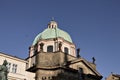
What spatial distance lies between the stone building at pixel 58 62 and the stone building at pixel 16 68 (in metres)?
1.65

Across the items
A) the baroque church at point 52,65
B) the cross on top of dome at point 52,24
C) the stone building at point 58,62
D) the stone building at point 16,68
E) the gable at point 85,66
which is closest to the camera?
the stone building at point 16,68

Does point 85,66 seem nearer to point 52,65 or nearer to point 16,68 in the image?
point 52,65

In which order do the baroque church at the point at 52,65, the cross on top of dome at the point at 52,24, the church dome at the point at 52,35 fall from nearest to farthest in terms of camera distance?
the baroque church at the point at 52,65 → the church dome at the point at 52,35 → the cross on top of dome at the point at 52,24

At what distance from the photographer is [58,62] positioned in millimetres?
39188

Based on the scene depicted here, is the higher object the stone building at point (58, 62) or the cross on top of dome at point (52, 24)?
the cross on top of dome at point (52, 24)

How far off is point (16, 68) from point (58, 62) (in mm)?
7016

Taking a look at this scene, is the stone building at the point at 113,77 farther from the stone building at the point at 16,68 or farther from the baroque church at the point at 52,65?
the stone building at the point at 16,68

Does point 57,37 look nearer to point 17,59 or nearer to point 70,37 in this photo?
point 70,37

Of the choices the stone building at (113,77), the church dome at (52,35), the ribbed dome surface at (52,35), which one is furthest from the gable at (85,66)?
the stone building at (113,77)

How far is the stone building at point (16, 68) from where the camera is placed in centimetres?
3547

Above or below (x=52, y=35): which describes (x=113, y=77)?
below

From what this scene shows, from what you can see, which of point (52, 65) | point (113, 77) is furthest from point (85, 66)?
point (113, 77)

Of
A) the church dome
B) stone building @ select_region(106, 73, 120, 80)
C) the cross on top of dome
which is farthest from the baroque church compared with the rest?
stone building @ select_region(106, 73, 120, 80)

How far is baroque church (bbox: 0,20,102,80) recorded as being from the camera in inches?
1442
